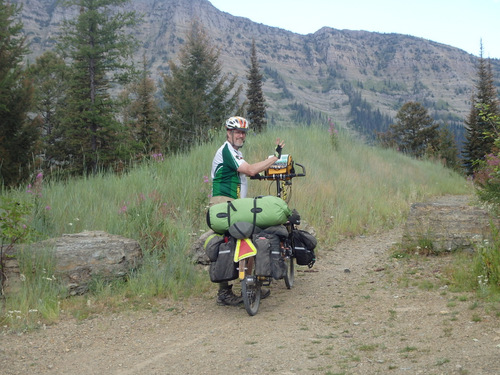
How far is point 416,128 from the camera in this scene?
67.8 metres

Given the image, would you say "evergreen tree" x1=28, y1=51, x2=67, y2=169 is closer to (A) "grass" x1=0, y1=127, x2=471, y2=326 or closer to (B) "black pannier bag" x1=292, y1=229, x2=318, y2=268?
(A) "grass" x1=0, y1=127, x2=471, y2=326

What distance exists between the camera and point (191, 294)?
257 inches

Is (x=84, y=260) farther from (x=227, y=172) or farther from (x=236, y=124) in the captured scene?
(x=236, y=124)

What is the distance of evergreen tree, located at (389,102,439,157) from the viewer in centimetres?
6495

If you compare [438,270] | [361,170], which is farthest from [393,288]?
[361,170]

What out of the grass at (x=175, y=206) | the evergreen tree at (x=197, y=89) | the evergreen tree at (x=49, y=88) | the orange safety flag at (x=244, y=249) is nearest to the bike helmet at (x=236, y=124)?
the orange safety flag at (x=244, y=249)

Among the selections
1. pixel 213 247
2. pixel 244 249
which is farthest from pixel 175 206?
pixel 244 249

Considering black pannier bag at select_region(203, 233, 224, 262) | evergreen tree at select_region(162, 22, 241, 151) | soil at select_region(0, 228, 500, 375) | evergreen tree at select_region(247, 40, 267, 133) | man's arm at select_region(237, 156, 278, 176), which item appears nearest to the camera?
soil at select_region(0, 228, 500, 375)

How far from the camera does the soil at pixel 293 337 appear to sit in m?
3.92

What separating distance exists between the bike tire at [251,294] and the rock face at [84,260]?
6.39 ft

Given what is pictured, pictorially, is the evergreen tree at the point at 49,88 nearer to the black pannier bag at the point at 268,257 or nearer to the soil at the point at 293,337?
the soil at the point at 293,337

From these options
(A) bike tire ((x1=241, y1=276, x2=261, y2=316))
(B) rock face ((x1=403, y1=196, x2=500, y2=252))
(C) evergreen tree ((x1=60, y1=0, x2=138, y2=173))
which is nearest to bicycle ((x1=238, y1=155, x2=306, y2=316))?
(A) bike tire ((x1=241, y1=276, x2=261, y2=316))

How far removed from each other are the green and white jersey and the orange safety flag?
930 millimetres

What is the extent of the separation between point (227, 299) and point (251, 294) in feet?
1.62
